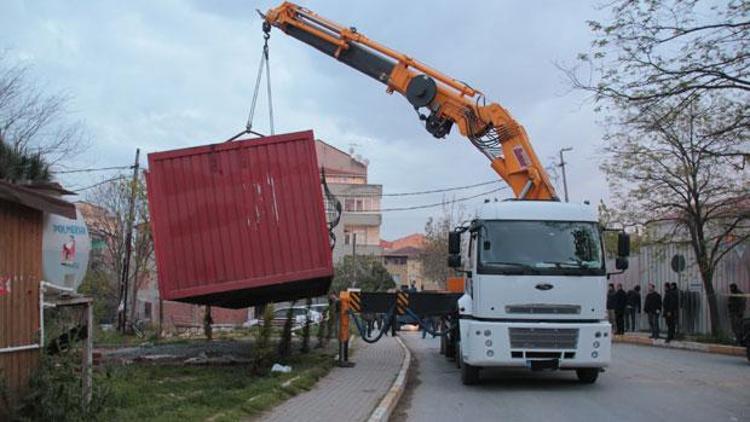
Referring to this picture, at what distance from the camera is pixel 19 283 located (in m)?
7.08

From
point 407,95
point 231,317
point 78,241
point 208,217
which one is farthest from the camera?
point 231,317

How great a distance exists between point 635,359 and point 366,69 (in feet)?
30.9

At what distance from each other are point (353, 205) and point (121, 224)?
38.1 metres

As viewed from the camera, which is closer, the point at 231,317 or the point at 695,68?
the point at 695,68

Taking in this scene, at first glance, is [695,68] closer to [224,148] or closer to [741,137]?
[741,137]

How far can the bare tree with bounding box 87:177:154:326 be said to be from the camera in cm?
3169

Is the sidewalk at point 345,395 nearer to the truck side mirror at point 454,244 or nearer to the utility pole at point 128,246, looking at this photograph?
the truck side mirror at point 454,244

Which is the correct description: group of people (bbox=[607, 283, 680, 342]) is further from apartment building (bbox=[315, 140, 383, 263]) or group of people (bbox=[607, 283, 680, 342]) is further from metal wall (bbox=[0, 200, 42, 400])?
apartment building (bbox=[315, 140, 383, 263])

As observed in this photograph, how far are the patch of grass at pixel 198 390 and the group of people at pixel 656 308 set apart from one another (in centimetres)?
1168

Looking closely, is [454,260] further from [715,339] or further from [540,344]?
[715,339]

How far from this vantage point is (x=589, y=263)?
12641mm

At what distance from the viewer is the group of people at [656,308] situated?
20.3m

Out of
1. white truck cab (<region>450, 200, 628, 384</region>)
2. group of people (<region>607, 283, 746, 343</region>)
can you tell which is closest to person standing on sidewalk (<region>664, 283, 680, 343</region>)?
group of people (<region>607, 283, 746, 343</region>)

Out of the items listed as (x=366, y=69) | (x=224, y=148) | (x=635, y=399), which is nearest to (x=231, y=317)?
Answer: (x=366, y=69)
